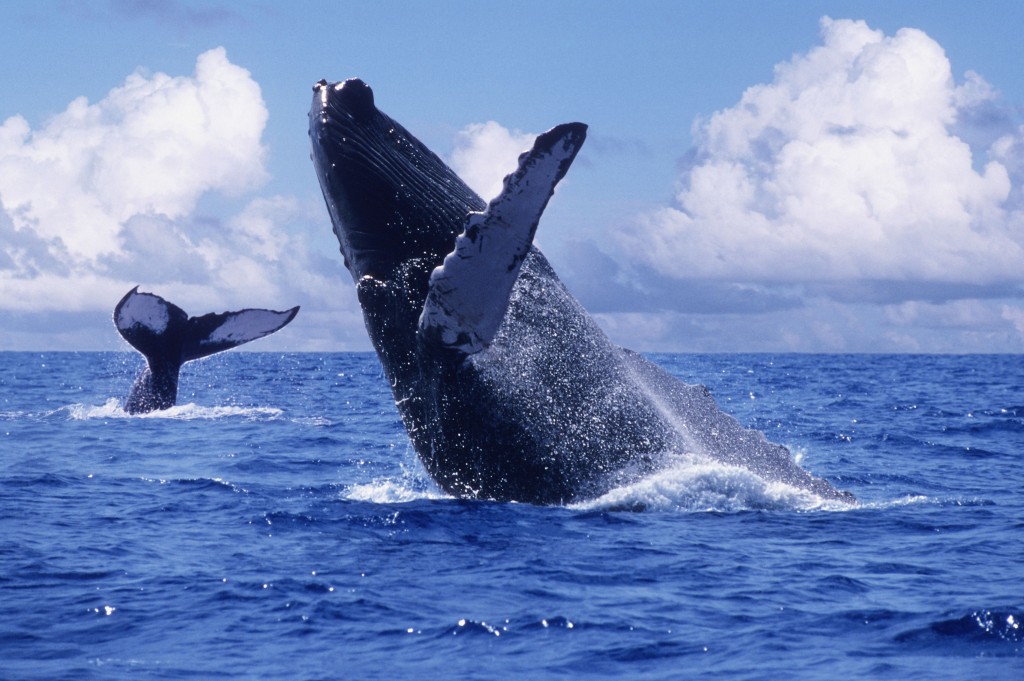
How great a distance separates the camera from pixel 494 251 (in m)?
7.28

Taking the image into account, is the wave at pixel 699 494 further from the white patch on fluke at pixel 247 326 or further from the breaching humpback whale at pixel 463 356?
the white patch on fluke at pixel 247 326

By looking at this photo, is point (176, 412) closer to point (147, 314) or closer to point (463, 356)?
point (147, 314)

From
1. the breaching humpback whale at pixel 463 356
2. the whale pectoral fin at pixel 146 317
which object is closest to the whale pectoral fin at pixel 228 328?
the whale pectoral fin at pixel 146 317

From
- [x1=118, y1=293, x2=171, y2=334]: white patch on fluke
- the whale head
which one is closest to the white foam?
the whale head

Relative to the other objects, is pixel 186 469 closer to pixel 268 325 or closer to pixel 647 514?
pixel 268 325

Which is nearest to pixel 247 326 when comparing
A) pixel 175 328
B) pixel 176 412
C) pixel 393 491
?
pixel 175 328

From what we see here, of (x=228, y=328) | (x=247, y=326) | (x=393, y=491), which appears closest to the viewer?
(x=393, y=491)

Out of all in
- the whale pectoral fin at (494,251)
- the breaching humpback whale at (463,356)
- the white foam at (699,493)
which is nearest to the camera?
the whale pectoral fin at (494,251)

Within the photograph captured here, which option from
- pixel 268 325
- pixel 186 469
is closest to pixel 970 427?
pixel 268 325

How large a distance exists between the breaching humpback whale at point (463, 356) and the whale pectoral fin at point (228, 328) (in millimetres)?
6403

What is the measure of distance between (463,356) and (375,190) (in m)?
1.36

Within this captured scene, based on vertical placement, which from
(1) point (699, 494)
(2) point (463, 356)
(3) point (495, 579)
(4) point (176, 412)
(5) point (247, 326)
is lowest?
(3) point (495, 579)

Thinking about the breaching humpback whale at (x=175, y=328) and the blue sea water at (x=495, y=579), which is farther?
the breaching humpback whale at (x=175, y=328)

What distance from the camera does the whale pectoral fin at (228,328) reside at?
1502cm
